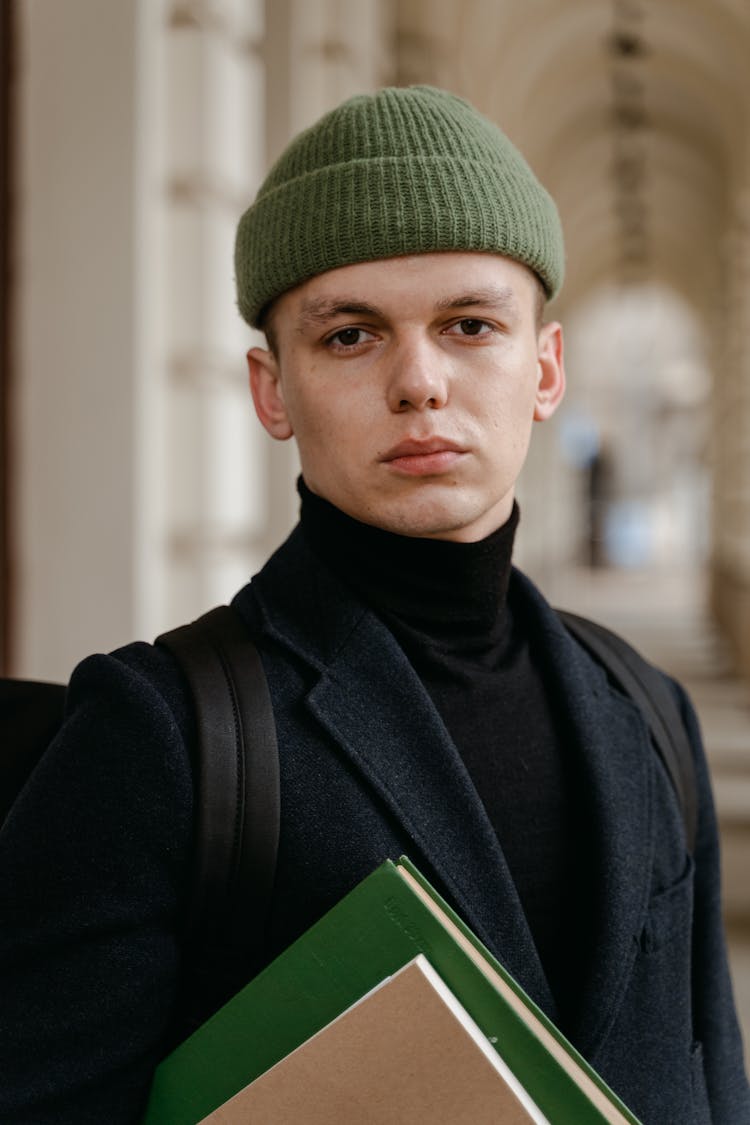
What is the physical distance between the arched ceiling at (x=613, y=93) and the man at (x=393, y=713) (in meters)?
6.42

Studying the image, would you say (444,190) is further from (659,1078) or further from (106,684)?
(659,1078)

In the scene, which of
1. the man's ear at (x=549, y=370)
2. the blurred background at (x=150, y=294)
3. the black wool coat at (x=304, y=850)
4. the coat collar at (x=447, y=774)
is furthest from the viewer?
the blurred background at (x=150, y=294)

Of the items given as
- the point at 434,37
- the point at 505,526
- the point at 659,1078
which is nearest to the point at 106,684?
the point at 505,526

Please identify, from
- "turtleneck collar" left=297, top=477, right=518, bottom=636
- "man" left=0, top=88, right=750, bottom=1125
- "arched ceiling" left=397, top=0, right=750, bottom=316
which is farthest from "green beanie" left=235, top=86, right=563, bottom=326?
"arched ceiling" left=397, top=0, right=750, bottom=316

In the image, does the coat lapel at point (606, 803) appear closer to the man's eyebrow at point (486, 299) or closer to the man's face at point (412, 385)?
the man's face at point (412, 385)

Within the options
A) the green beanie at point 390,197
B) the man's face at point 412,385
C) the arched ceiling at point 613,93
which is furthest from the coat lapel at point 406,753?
the arched ceiling at point 613,93

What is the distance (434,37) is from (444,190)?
21.9ft

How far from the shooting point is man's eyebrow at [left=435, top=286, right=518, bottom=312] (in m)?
1.31

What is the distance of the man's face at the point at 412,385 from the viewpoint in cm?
130

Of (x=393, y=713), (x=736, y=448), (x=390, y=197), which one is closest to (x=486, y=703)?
(x=393, y=713)

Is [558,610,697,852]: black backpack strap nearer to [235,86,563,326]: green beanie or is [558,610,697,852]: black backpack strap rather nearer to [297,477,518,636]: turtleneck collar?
[297,477,518,636]: turtleneck collar

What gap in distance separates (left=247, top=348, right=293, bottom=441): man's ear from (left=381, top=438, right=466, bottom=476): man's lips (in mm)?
184

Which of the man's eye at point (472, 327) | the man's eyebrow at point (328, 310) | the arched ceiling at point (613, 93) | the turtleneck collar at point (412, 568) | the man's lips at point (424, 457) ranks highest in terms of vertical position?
the arched ceiling at point (613, 93)

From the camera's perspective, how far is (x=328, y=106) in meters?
5.50
